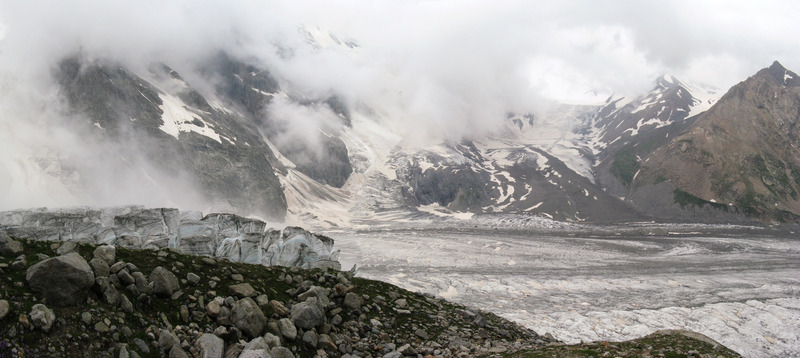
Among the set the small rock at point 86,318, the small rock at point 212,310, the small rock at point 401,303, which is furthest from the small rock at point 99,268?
the small rock at point 401,303

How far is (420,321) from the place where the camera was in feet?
60.4

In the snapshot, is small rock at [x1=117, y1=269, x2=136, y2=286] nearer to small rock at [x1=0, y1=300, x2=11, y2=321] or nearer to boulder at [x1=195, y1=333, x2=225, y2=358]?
boulder at [x1=195, y1=333, x2=225, y2=358]

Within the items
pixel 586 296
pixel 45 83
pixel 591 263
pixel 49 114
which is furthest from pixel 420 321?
pixel 45 83

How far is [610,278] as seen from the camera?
7612cm

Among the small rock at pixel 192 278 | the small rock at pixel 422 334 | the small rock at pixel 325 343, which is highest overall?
the small rock at pixel 192 278

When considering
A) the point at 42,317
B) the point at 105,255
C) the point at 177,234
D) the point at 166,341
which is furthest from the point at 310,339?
the point at 177,234

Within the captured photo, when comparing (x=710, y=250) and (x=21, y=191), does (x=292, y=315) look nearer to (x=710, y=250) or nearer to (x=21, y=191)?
(x=21, y=191)

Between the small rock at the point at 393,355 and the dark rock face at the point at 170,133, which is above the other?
the small rock at the point at 393,355

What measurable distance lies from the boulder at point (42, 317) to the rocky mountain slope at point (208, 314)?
0.03 m

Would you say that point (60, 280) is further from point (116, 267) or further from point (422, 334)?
point (422, 334)

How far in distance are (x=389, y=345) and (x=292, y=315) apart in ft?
11.5

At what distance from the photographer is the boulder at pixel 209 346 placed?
35.2 ft

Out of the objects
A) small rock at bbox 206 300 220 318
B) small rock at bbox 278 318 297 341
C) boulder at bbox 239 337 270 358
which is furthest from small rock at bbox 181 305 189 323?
small rock at bbox 278 318 297 341

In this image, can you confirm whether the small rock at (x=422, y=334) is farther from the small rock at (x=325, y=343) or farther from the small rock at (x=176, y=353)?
the small rock at (x=176, y=353)
